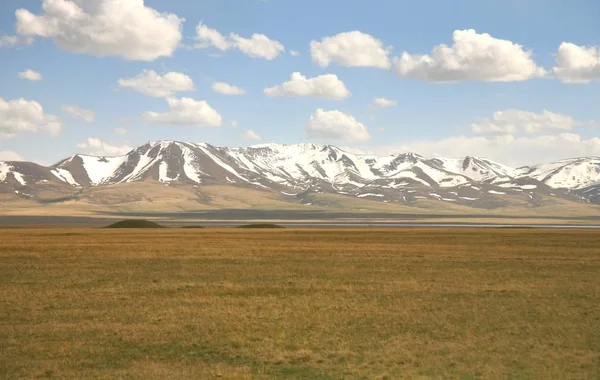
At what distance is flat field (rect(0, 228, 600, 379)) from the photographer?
18.2 m

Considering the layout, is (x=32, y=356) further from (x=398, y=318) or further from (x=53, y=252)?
(x=53, y=252)

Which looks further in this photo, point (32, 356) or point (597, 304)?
point (597, 304)

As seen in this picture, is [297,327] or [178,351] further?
[297,327]

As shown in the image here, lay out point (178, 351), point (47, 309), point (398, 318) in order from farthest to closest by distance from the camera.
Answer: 1. point (47, 309)
2. point (398, 318)
3. point (178, 351)

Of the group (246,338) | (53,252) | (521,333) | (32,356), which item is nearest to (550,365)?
(521,333)

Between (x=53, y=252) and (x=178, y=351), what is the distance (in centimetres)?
3884

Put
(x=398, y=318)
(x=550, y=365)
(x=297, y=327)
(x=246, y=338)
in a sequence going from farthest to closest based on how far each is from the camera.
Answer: (x=398, y=318) → (x=297, y=327) → (x=246, y=338) → (x=550, y=365)

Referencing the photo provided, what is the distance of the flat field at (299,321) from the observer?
18156mm

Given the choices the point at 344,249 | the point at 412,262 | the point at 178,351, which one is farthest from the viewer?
the point at 344,249

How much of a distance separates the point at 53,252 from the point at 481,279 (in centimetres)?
3538

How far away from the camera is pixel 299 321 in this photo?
955 inches

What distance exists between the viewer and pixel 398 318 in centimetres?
2491

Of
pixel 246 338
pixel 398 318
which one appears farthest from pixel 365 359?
pixel 398 318

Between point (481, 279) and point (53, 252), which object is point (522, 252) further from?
point (53, 252)
